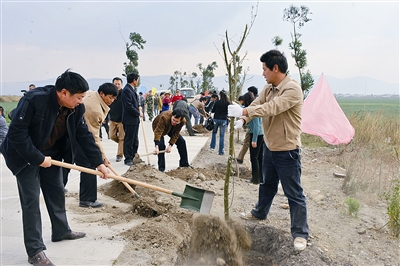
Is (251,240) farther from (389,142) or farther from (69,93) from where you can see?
(389,142)

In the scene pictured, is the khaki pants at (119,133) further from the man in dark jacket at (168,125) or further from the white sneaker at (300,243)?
the white sneaker at (300,243)

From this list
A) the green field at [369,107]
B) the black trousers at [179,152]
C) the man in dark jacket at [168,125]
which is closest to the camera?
the man in dark jacket at [168,125]

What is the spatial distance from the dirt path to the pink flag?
2.46m

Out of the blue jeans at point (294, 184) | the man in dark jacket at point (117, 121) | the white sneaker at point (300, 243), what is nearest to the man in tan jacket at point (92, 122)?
the blue jeans at point (294, 184)

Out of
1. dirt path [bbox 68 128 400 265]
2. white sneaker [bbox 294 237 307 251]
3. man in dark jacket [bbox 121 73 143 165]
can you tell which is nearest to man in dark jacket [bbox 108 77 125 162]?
man in dark jacket [bbox 121 73 143 165]

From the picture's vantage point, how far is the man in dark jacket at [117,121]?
282 inches

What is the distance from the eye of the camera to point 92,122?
4.70 meters

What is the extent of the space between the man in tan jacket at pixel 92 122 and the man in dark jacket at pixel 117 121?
2338 millimetres

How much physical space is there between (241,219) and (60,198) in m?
2.07

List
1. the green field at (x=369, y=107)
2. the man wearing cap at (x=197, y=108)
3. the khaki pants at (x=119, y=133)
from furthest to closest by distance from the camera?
the man wearing cap at (x=197, y=108) → the green field at (x=369, y=107) → the khaki pants at (x=119, y=133)

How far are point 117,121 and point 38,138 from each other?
14.3 feet

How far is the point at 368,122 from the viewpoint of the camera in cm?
1020

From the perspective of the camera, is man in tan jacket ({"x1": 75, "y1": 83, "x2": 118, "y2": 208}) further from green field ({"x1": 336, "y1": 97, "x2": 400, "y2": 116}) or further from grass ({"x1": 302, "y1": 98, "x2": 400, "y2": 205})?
green field ({"x1": 336, "y1": 97, "x2": 400, "y2": 116})

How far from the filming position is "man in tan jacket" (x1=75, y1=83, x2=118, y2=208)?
4.43 metres
